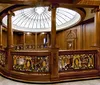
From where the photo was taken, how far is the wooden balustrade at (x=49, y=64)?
354 centimetres

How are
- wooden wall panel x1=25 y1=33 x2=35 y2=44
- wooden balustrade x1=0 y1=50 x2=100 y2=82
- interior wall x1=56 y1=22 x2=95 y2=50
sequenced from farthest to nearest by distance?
1. wooden wall panel x1=25 y1=33 x2=35 y2=44
2. interior wall x1=56 y1=22 x2=95 y2=50
3. wooden balustrade x1=0 y1=50 x2=100 y2=82

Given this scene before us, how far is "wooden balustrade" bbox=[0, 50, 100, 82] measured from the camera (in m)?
3.54

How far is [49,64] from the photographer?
3.57 meters

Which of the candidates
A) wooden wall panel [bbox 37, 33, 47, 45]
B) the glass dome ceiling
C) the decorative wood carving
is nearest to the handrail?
the glass dome ceiling

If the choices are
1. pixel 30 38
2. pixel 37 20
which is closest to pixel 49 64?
pixel 37 20

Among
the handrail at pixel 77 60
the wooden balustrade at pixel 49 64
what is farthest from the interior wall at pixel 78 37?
the wooden balustrade at pixel 49 64

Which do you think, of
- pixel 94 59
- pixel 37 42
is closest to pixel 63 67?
pixel 94 59

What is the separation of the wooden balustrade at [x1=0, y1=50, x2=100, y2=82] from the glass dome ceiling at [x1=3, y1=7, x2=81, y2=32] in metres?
3.76

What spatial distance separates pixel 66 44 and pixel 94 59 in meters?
5.17

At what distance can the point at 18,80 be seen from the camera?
355 cm

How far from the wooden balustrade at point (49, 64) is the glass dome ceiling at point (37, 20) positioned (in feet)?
12.3

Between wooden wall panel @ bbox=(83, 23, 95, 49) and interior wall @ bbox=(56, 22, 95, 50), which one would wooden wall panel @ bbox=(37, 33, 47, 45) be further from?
wooden wall panel @ bbox=(83, 23, 95, 49)

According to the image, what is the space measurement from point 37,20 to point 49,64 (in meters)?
6.23

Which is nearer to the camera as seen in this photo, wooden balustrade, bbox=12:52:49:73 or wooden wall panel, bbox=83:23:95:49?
wooden balustrade, bbox=12:52:49:73
